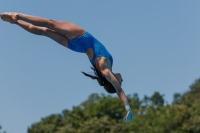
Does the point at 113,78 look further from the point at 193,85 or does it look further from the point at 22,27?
the point at 193,85

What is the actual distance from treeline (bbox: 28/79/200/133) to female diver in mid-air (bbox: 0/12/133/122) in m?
40.2

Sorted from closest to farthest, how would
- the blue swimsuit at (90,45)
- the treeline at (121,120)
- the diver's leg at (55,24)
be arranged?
Result: the diver's leg at (55,24)
the blue swimsuit at (90,45)
the treeline at (121,120)

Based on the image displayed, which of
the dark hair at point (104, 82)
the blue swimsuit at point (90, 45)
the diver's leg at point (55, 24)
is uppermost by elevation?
the diver's leg at point (55, 24)

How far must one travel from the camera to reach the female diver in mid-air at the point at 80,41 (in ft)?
39.0

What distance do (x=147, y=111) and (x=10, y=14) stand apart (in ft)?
167

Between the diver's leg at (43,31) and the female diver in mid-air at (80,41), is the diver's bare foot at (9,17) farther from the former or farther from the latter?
the diver's leg at (43,31)

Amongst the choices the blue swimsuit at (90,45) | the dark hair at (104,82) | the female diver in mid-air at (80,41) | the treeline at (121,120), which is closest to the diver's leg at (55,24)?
the female diver in mid-air at (80,41)

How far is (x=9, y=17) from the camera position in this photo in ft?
40.0

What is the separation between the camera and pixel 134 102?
77.6 meters

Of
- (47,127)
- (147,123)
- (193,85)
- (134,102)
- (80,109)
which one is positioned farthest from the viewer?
(193,85)

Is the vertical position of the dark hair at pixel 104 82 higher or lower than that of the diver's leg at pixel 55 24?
lower

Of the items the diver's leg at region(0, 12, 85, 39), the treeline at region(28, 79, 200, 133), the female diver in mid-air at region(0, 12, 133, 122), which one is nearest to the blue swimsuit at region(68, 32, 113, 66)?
the female diver in mid-air at region(0, 12, 133, 122)

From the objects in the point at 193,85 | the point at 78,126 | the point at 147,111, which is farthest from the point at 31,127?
the point at 193,85

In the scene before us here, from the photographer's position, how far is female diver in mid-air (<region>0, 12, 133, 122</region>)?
11.9 metres
